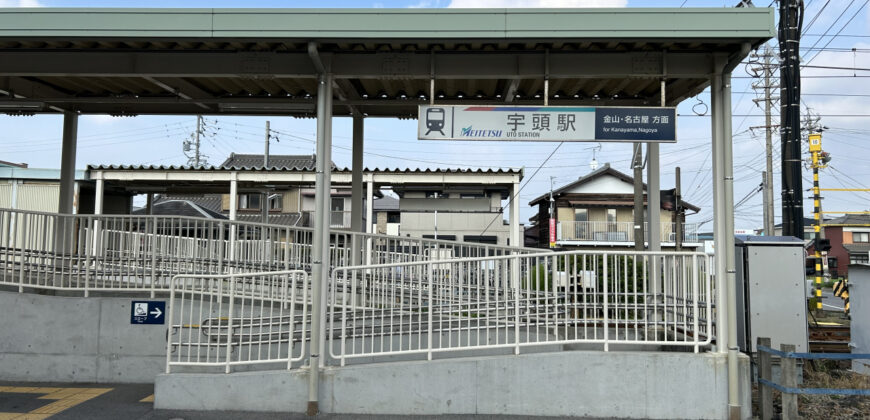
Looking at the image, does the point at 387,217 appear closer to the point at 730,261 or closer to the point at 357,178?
the point at 357,178

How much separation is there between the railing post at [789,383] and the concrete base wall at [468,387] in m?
0.33

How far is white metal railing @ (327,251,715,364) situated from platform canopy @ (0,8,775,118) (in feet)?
6.76

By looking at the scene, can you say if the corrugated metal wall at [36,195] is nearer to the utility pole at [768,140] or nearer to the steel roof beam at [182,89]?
the steel roof beam at [182,89]

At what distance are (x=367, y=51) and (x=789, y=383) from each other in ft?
18.3

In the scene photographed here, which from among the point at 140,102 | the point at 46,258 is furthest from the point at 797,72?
the point at 46,258

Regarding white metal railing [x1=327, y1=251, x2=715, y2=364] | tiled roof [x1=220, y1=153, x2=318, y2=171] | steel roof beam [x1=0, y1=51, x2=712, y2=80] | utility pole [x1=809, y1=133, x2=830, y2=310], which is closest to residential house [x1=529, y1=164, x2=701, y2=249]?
tiled roof [x1=220, y1=153, x2=318, y2=171]

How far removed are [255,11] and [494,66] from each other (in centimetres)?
261

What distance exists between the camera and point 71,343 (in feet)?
24.5

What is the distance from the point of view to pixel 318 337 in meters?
6.05

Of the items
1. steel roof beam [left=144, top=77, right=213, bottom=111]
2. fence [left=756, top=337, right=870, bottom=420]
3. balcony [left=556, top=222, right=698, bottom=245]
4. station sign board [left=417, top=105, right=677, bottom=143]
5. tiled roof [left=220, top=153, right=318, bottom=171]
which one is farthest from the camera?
tiled roof [left=220, top=153, right=318, bottom=171]

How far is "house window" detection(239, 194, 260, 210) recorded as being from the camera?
38750 mm

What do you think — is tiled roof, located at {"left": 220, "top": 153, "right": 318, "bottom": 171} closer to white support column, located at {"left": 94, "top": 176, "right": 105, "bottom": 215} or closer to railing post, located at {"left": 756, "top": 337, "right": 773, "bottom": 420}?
white support column, located at {"left": 94, "top": 176, "right": 105, "bottom": 215}

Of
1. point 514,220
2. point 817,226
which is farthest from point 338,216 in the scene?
point 817,226

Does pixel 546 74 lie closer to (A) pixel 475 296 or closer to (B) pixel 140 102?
(A) pixel 475 296
